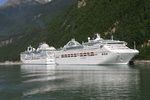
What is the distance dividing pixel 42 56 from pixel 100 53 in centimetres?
6756

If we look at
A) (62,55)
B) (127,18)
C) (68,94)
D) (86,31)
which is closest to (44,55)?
(62,55)

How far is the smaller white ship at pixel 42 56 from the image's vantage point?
149250 mm

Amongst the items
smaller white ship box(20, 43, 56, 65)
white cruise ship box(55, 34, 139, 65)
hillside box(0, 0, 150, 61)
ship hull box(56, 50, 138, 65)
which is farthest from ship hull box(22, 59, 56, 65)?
ship hull box(56, 50, 138, 65)

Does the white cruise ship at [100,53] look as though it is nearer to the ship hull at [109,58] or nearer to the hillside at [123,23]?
the ship hull at [109,58]

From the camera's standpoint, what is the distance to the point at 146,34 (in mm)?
147875

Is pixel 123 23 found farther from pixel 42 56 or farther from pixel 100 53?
pixel 100 53

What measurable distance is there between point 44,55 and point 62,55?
30642 millimetres

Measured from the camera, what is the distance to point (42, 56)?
15638cm

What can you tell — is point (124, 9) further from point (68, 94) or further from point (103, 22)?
point (68, 94)

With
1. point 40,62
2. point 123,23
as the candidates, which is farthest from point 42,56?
point 123,23

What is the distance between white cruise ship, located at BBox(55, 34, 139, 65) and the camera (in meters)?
90.7

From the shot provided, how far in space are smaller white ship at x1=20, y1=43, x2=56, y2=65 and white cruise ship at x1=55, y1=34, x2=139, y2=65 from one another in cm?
2881

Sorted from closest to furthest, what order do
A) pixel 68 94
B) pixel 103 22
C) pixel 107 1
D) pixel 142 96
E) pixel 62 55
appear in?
pixel 142 96
pixel 68 94
pixel 62 55
pixel 103 22
pixel 107 1

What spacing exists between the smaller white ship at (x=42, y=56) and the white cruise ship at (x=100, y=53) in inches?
1134
